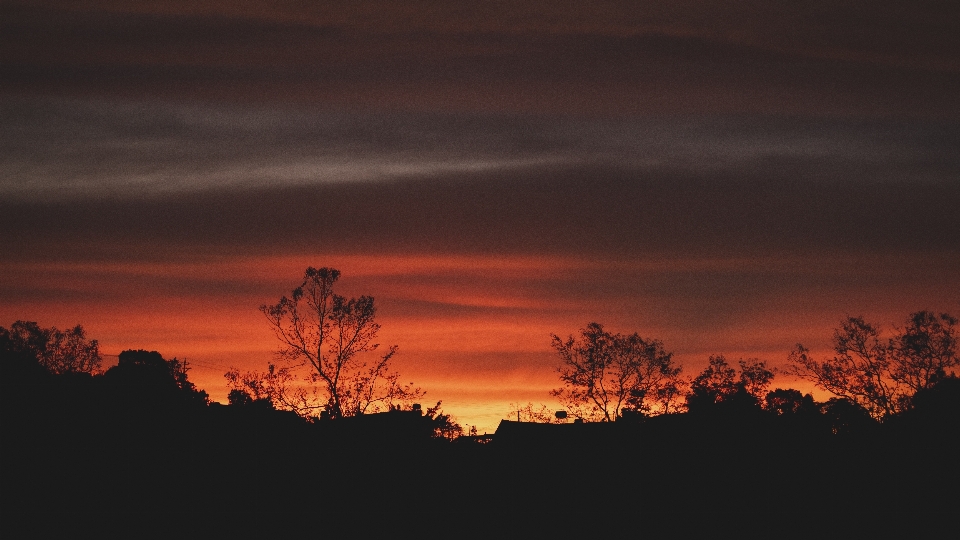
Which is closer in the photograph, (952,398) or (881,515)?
(881,515)

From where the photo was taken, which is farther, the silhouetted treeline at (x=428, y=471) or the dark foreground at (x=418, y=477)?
the silhouetted treeline at (x=428, y=471)

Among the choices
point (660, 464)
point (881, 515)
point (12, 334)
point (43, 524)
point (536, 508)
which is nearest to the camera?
point (43, 524)

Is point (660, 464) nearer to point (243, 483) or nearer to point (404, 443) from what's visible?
point (404, 443)

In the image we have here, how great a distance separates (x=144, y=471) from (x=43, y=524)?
5500 mm

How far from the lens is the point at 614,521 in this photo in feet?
148

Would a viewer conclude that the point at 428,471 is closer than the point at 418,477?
No

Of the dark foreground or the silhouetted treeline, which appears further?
the silhouetted treeline

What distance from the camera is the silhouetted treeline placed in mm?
39719

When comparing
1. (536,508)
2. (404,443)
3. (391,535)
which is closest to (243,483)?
(391,535)

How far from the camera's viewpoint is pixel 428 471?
47906 millimetres

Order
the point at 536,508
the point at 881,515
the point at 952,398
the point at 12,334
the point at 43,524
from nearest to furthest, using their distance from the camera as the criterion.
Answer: the point at 43,524 → the point at 881,515 → the point at 536,508 → the point at 952,398 → the point at 12,334

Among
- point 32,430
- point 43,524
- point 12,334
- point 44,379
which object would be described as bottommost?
point 43,524

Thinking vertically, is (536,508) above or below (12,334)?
below

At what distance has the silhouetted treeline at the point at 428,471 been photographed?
130 ft
